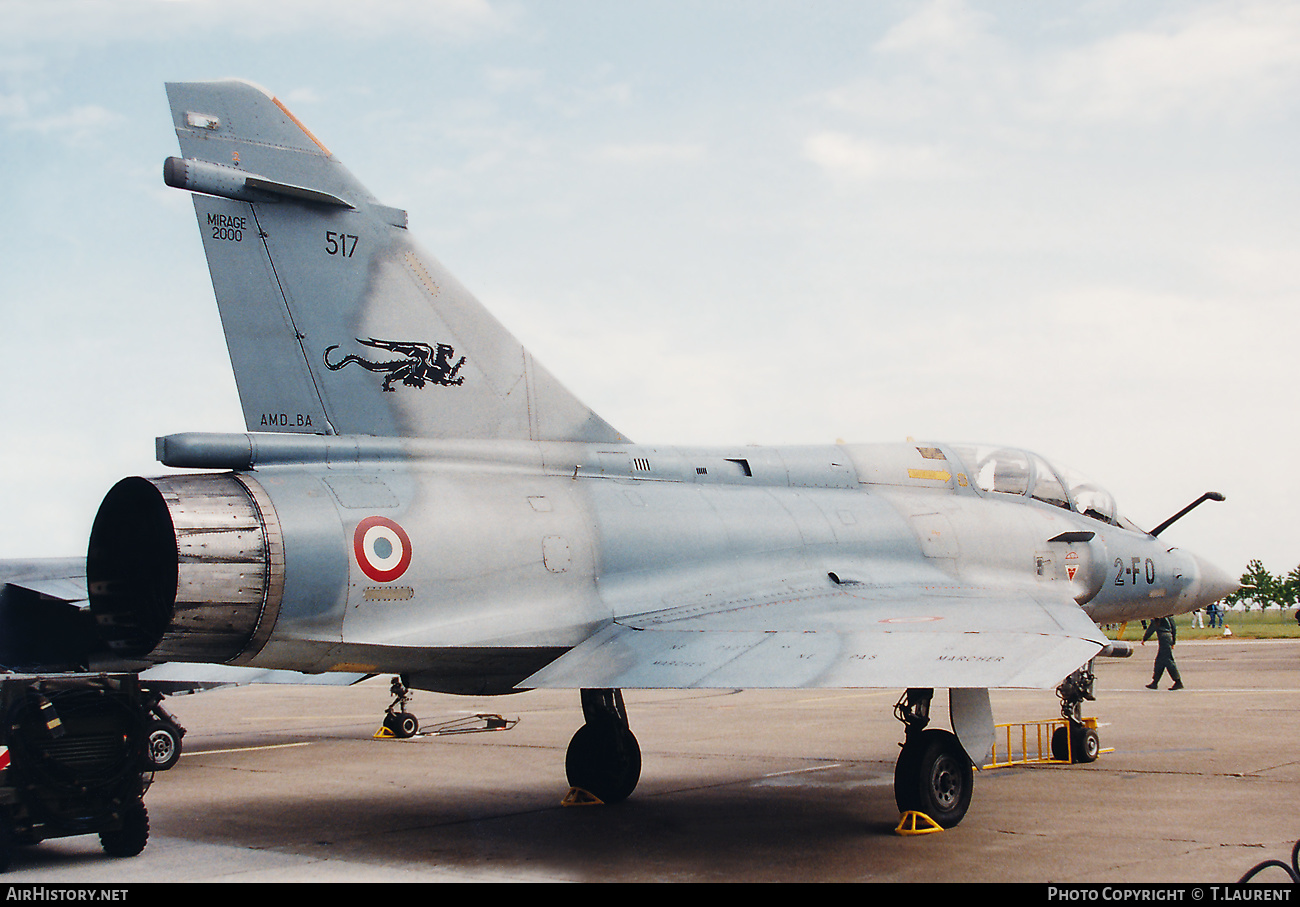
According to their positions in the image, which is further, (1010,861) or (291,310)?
(291,310)

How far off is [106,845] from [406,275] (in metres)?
4.42

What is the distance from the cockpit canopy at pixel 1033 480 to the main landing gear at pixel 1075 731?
1.68 metres

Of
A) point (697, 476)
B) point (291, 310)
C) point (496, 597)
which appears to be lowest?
point (496, 597)

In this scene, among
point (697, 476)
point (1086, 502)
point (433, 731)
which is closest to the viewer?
point (697, 476)

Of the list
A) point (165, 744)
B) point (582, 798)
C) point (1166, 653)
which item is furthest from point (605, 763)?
point (1166, 653)

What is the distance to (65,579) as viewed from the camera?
12547 mm

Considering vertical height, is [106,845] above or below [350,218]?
below

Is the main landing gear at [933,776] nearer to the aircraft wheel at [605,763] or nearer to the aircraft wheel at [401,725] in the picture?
the aircraft wheel at [605,763]

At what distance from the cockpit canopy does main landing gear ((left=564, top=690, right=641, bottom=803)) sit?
4.11 meters

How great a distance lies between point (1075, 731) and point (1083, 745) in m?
0.16

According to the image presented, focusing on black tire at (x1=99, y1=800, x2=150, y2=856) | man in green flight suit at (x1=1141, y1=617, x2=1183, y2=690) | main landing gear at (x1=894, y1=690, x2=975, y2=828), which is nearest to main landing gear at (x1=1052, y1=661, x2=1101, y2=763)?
→ main landing gear at (x1=894, y1=690, x2=975, y2=828)
